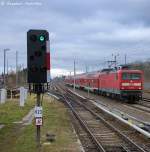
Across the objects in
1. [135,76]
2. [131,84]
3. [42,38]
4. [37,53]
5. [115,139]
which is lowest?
[115,139]

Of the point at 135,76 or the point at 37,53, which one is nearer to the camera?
the point at 37,53

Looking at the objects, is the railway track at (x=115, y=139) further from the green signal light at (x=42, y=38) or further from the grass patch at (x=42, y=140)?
the green signal light at (x=42, y=38)

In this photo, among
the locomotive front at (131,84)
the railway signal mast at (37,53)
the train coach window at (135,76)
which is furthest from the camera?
the train coach window at (135,76)

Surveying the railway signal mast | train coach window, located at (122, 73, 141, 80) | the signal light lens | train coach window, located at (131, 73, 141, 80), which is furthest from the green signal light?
train coach window, located at (131, 73, 141, 80)

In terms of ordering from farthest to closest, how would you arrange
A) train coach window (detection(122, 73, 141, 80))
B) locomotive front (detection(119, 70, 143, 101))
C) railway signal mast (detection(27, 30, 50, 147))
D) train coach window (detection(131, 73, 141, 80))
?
train coach window (detection(131, 73, 141, 80)), train coach window (detection(122, 73, 141, 80)), locomotive front (detection(119, 70, 143, 101)), railway signal mast (detection(27, 30, 50, 147))

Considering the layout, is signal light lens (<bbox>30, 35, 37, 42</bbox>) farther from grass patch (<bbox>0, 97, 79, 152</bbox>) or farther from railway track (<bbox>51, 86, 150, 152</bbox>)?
railway track (<bbox>51, 86, 150, 152</bbox>)

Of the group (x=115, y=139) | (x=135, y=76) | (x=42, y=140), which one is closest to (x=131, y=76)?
(x=135, y=76)

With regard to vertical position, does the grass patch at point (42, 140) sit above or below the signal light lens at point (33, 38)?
below

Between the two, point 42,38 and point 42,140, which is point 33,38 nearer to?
point 42,38

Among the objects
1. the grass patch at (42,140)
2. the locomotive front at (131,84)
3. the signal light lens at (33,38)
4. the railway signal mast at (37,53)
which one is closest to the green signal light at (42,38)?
the railway signal mast at (37,53)

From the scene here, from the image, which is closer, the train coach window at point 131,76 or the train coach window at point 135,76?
the train coach window at point 131,76

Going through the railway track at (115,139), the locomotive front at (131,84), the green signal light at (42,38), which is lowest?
the railway track at (115,139)

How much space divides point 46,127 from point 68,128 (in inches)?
42.3

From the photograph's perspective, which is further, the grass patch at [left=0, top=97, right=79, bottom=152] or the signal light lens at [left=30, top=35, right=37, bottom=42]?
the grass patch at [left=0, top=97, right=79, bottom=152]
